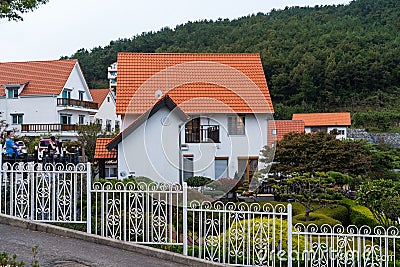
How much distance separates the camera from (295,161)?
2102cm

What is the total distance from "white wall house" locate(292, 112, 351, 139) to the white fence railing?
43785 mm

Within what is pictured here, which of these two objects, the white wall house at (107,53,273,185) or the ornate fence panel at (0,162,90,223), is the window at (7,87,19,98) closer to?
the white wall house at (107,53,273,185)

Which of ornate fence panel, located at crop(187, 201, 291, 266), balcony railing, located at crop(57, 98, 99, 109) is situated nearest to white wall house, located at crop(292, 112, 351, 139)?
balcony railing, located at crop(57, 98, 99, 109)

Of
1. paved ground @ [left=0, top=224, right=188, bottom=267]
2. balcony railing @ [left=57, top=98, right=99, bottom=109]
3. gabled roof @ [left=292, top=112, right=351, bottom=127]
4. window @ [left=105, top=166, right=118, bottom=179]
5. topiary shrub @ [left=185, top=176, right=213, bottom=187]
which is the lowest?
paved ground @ [left=0, top=224, right=188, bottom=267]

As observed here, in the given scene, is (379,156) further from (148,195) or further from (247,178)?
(148,195)

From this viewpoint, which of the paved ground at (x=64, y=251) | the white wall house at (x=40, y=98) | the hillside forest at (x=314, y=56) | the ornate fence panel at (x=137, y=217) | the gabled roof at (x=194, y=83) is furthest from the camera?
the hillside forest at (x=314, y=56)

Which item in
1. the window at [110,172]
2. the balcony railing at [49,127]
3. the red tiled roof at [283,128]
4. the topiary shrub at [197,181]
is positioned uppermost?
the balcony railing at [49,127]

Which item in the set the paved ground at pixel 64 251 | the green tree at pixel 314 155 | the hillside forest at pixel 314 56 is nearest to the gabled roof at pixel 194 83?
the green tree at pixel 314 155

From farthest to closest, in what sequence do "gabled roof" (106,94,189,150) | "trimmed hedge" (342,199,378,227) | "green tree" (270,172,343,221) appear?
"gabled roof" (106,94,189,150), "green tree" (270,172,343,221), "trimmed hedge" (342,199,378,227)

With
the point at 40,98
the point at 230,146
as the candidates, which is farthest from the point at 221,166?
the point at 40,98

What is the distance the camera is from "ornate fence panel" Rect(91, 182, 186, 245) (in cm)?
805

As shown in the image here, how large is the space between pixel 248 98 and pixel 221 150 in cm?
309

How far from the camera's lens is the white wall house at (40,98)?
38.2 meters

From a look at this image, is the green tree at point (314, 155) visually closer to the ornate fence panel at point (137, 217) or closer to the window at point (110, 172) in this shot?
the window at point (110, 172)
